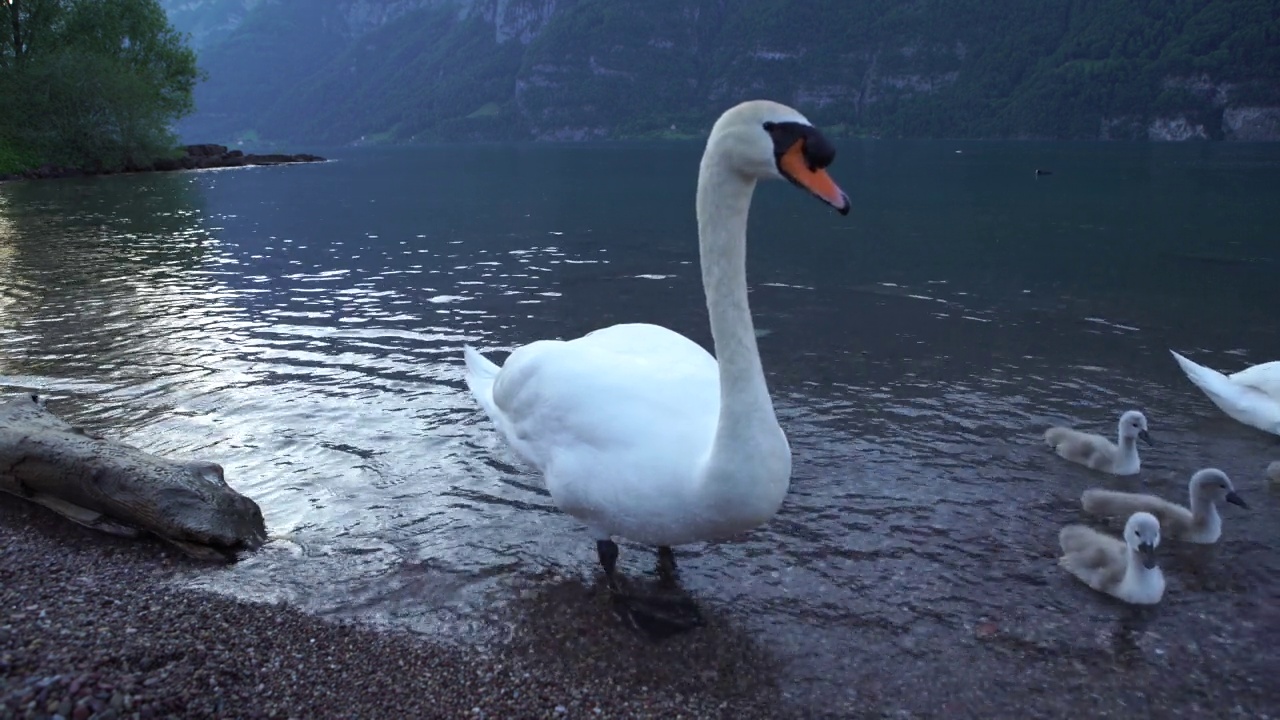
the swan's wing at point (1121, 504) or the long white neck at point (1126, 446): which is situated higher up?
the long white neck at point (1126, 446)

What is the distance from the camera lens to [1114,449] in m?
8.53

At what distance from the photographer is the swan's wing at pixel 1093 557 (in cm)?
635

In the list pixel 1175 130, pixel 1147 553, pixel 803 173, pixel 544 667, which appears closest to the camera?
pixel 803 173

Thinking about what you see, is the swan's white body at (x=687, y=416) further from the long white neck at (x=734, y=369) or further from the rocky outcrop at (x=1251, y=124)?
the rocky outcrop at (x=1251, y=124)

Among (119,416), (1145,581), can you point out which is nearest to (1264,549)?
(1145,581)

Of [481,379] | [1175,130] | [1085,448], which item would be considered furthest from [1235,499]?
[1175,130]

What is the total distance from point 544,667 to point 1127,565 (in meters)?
4.21

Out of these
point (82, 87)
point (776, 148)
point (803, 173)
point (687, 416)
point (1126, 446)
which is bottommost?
point (1126, 446)

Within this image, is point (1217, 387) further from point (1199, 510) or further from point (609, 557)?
point (609, 557)

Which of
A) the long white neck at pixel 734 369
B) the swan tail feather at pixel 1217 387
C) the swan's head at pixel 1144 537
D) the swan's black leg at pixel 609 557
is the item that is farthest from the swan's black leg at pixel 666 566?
the swan tail feather at pixel 1217 387

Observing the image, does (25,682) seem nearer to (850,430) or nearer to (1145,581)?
(1145,581)

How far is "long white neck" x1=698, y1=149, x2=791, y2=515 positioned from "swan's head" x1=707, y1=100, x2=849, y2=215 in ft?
0.62

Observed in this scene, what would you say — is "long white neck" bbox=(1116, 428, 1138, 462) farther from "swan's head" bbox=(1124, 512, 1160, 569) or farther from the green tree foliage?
the green tree foliage

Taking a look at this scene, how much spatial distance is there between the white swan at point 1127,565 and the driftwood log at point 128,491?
6.33 meters
